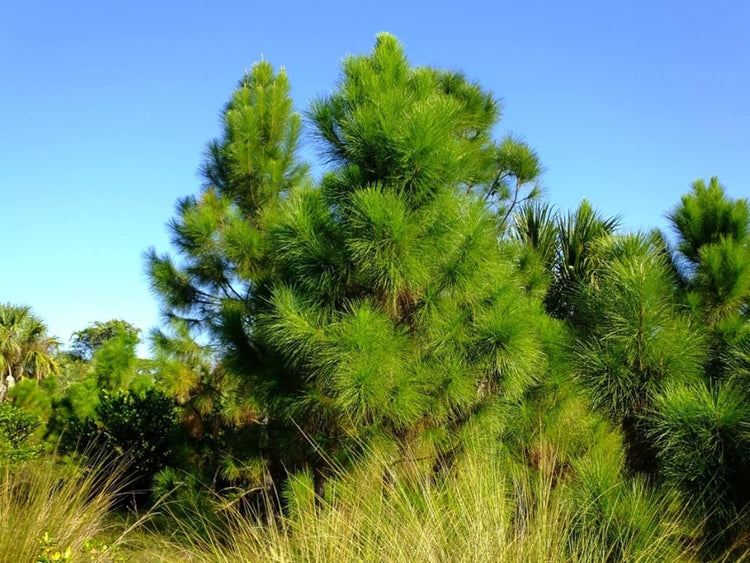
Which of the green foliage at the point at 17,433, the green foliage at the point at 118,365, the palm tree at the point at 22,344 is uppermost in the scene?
the palm tree at the point at 22,344

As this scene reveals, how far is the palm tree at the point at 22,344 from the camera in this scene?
19.3 metres

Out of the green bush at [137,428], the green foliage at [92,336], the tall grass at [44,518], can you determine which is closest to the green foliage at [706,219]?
the tall grass at [44,518]

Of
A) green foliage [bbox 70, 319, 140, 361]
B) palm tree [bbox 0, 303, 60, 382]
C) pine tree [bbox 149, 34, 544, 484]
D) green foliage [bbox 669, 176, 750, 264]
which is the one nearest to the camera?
pine tree [bbox 149, 34, 544, 484]

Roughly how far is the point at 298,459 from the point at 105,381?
7929 mm

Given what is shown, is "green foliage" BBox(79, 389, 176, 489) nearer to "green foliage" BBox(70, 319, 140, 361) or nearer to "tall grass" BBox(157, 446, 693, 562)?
"tall grass" BBox(157, 446, 693, 562)

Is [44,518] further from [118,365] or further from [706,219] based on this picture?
[118,365]

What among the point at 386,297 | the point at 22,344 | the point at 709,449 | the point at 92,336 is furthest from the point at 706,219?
the point at 92,336

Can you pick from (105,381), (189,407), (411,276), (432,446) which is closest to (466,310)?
(411,276)

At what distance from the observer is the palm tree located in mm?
19344

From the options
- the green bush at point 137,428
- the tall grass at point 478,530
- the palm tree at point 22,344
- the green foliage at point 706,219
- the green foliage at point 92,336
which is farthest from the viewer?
the green foliage at point 92,336

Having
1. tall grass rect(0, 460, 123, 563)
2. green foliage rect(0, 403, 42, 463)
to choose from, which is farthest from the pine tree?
green foliage rect(0, 403, 42, 463)

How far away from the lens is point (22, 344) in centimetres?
2017

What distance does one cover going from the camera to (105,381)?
41.0ft

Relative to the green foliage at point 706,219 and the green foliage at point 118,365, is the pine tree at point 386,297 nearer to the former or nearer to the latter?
the green foliage at point 706,219
